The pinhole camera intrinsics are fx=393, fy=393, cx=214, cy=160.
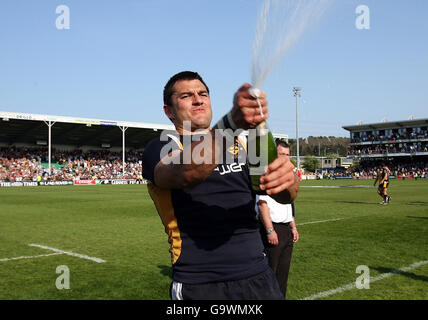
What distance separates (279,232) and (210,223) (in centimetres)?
291

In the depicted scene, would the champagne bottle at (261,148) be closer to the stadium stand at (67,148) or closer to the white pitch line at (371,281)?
the white pitch line at (371,281)

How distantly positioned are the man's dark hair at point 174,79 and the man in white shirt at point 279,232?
234cm

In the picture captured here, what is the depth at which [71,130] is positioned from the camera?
59375 mm

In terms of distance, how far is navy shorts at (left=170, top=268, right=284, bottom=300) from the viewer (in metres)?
2.43

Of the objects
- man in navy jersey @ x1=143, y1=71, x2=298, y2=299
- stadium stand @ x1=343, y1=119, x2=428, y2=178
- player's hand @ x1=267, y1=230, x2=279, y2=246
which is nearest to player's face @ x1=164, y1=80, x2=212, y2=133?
man in navy jersey @ x1=143, y1=71, x2=298, y2=299

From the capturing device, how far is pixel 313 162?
118m

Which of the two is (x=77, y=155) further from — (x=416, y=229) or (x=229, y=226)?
(x=229, y=226)

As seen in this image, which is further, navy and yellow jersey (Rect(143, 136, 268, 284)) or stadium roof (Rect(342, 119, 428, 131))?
stadium roof (Rect(342, 119, 428, 131))

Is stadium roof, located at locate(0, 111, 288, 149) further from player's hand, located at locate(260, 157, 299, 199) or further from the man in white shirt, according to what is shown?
player's hand, located at locate(260, 157, 299, 199)

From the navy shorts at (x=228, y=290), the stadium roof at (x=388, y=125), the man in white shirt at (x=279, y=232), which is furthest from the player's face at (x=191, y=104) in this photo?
the stadium roof at (x=388, y=125)

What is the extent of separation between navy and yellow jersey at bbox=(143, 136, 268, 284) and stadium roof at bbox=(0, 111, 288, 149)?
52491 mm

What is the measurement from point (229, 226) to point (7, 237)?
10642mm

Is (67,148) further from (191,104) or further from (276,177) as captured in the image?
(276,177)
